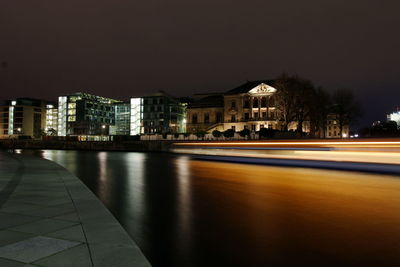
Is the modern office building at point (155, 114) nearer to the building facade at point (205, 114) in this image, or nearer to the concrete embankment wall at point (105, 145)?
the building facade at point (205, 114)

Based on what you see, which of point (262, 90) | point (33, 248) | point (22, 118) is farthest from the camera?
point (22, 118)

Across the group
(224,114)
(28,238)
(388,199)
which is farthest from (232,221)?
(224,114)

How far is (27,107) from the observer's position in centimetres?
15850

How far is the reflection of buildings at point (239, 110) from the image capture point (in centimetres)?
8425

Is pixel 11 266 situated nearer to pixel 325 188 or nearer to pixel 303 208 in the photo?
pixel 303 208

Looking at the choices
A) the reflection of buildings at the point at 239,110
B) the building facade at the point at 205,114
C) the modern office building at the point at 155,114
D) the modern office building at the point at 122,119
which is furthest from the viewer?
the modern office building at the point at 122,119

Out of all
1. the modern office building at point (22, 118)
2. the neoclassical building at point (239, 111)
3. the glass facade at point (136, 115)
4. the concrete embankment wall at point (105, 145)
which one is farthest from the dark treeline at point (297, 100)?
the modern office building at point (22, 118)

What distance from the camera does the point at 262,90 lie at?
84.8 meters

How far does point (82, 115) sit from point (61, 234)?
5005 inches

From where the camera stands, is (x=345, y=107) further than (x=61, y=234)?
Yes

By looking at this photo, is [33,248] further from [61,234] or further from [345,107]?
[345,107]

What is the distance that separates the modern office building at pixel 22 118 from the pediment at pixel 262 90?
11892 centimetres

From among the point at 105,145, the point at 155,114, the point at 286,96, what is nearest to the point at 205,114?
the point at 155,114

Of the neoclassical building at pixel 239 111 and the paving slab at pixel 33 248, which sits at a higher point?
the neoclassical building at pixel 239 111
